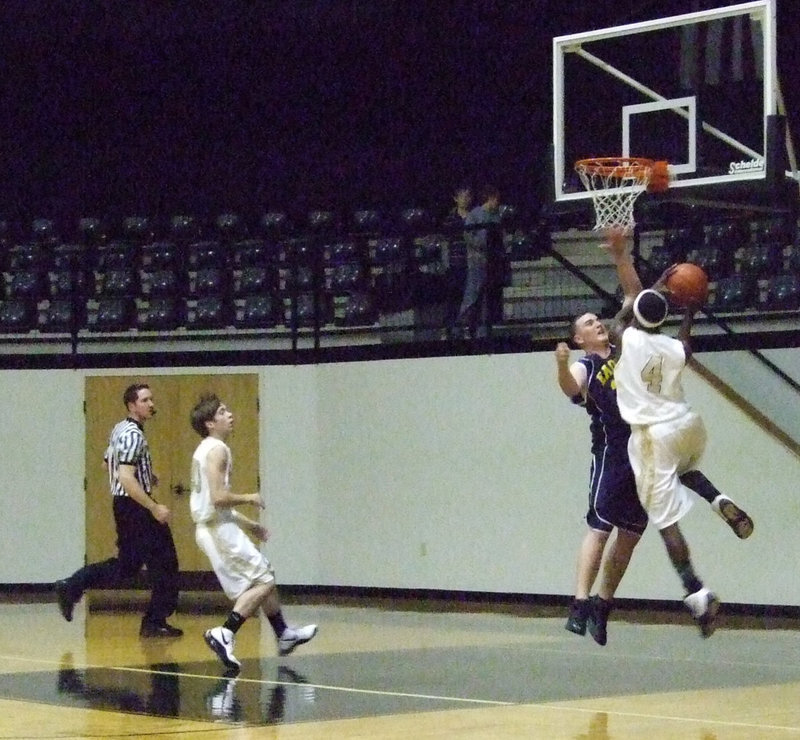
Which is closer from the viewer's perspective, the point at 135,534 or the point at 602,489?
the point at 602,489

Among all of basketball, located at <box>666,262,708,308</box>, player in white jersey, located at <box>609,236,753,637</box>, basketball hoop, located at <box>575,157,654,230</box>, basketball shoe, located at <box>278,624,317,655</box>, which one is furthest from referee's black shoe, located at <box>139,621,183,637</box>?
basketball, located at <box>666,262,708,308</box>

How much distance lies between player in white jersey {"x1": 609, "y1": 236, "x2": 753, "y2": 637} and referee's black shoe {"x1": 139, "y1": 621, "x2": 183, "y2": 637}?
4919 millimetres

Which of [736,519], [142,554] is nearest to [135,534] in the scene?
[142,554]

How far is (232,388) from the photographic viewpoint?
55.6 ft

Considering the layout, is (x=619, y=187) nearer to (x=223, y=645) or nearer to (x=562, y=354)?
(x=562, y=354)

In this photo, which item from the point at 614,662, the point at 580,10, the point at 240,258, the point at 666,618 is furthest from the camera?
the point at 580,10

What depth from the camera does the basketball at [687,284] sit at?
8.95 meters

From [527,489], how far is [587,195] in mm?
4277

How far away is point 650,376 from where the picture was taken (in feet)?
29.3

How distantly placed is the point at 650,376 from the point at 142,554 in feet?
17.5

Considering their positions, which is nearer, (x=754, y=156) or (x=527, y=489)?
(x=754, y=156)

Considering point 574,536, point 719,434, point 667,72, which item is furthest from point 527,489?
point 667,72

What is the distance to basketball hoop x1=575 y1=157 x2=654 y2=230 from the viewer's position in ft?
37.2

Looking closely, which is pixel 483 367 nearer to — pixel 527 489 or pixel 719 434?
pixel 527 489
